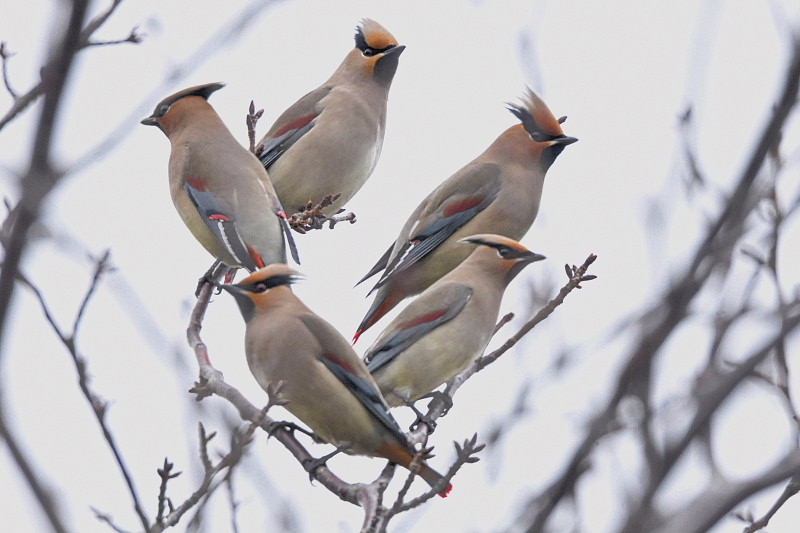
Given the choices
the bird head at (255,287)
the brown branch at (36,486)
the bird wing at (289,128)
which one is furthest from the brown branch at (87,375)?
the bird wing at (289,128)

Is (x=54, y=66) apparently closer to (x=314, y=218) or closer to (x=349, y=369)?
(x=349, y=369)

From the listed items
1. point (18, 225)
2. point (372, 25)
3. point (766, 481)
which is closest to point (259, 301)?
point (372, 25)

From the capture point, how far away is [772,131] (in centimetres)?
150

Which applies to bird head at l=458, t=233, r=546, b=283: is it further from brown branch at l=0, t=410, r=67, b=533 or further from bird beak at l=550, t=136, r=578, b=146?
brown branch at l=0, t=410, r=67, b=533

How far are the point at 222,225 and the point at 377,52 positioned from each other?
2009 mm

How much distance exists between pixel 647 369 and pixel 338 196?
14.7 feet

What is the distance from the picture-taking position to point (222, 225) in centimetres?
524

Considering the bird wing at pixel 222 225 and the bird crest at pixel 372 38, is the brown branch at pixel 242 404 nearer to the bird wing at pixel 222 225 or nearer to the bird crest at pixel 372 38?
the bird wing at pixel 222 225

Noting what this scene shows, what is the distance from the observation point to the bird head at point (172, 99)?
239 inches

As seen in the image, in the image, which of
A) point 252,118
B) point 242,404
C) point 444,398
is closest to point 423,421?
point 444,398

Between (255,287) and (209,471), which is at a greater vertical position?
(255,287)

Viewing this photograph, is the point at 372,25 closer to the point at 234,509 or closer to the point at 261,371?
the point at 261,371

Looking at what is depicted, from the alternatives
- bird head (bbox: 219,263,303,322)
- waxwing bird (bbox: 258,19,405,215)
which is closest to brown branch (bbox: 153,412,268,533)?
bird head (bbox: 219,263,303,322)

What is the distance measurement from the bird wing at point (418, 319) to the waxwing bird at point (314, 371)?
1.65ft
